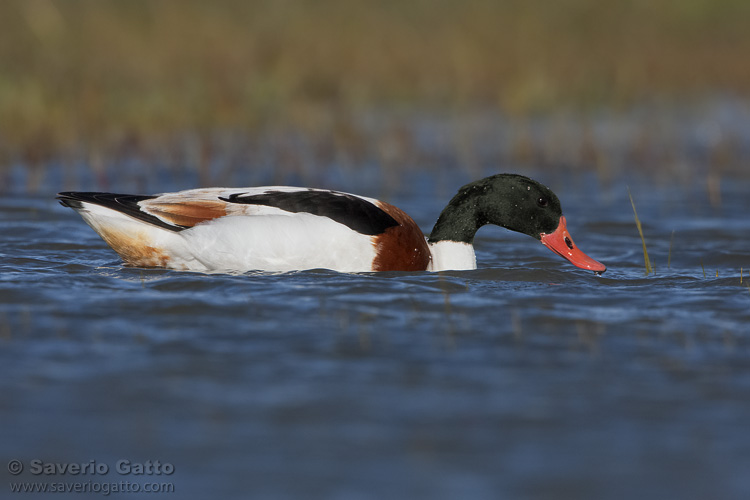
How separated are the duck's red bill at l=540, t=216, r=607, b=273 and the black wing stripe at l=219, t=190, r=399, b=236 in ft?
3.76

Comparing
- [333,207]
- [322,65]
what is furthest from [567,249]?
[322,65]

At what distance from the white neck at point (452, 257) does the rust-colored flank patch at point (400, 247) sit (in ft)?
0.34

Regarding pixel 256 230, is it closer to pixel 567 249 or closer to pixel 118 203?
pixel 118 203

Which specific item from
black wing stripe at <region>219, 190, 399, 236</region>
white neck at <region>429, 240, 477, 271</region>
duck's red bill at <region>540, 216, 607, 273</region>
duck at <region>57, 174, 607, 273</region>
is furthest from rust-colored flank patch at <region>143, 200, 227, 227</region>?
duck's red bill at <region>540, 216, 607, 273</region>

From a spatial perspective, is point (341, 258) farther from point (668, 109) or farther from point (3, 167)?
point (668, 109)

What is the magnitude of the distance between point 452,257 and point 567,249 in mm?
762

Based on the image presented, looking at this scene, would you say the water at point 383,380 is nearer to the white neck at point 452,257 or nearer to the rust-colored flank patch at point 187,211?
the white neck at point 452,257

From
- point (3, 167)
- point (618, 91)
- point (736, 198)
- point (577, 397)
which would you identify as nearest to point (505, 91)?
point (618, 91)

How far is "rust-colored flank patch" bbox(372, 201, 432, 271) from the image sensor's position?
21.6 ft

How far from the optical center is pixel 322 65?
15820mm

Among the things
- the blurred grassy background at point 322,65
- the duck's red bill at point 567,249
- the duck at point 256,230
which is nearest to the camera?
the duck at point 256,230

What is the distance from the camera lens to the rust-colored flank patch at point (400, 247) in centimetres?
659

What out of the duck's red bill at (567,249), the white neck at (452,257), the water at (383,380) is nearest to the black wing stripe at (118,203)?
the water at (383,380)

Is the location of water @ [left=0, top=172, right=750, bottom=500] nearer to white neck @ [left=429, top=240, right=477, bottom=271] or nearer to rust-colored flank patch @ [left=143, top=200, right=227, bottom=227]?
white neck @ [left=429, top=240, right=477, bottom=271]
